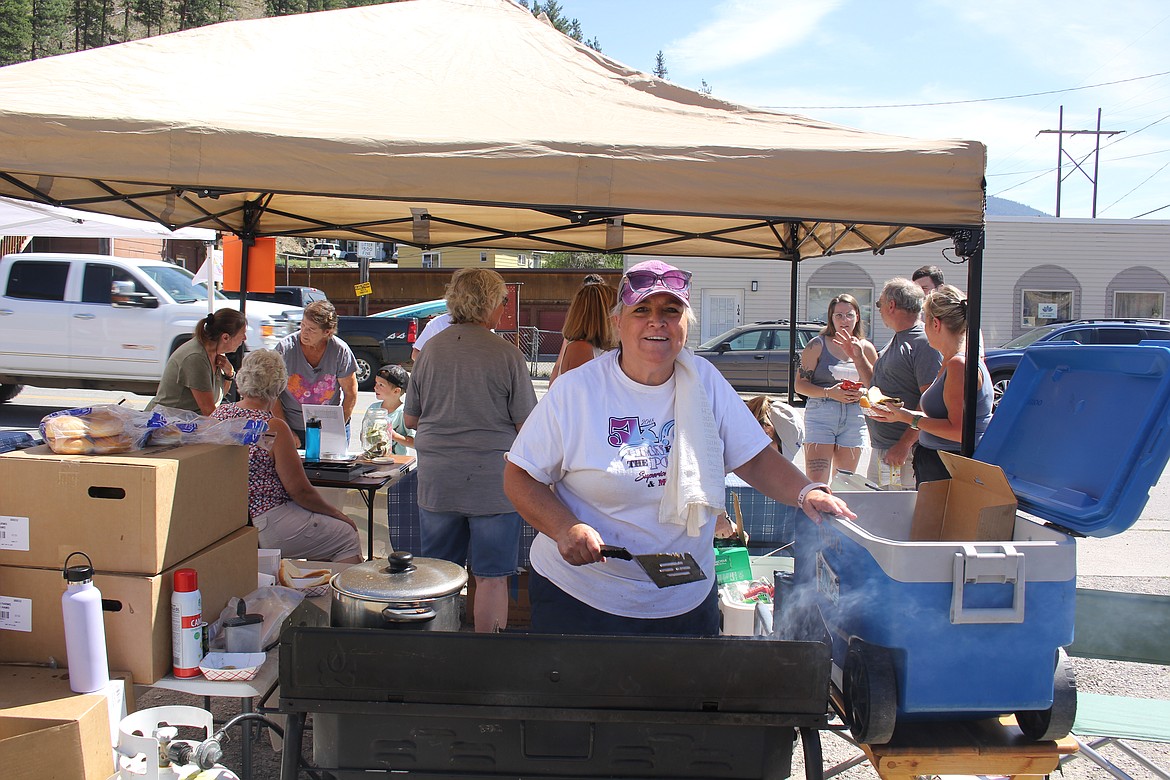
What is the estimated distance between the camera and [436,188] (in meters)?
2.66

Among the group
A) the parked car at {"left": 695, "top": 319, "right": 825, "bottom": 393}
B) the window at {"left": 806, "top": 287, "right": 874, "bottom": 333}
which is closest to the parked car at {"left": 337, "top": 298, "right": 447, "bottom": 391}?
the parked car at {"left": 695, "top": 319, "right": 825, "bottom": 393}

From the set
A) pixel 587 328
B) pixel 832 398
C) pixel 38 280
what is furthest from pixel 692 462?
pixel 38 280

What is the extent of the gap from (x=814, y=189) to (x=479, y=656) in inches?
72.0

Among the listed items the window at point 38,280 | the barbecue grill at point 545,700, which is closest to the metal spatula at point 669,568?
the barbecue grill at point 545,700

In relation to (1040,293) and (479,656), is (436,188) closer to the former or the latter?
(479,656)

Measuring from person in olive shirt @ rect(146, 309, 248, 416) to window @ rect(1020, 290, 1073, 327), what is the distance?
22.7m

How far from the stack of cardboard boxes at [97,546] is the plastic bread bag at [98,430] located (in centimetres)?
5

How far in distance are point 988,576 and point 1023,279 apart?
2409 cm

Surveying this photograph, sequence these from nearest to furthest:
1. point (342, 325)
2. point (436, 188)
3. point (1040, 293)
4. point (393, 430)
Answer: point (436, 188)
point (393, 430)
point (342, 325)
point (1040, 293)

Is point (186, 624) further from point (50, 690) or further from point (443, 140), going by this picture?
point (443, 140)

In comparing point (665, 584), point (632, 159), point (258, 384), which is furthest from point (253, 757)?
point (632, 159)

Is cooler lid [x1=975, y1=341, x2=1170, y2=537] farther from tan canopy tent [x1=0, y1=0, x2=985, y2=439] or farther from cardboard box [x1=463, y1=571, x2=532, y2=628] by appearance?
cardboard box [x1=463, y1=571, x2=532, y2=628]

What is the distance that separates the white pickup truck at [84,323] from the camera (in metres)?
11.4

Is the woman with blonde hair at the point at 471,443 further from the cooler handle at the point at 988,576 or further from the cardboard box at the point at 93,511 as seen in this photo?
the cooler handle at the point at 988,576
